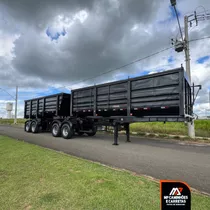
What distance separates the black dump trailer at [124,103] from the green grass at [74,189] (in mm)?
4049

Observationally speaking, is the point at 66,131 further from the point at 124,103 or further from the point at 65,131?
the point at 124,103

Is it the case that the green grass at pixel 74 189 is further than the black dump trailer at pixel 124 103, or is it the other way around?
the black dump trailer at pixel 124 103

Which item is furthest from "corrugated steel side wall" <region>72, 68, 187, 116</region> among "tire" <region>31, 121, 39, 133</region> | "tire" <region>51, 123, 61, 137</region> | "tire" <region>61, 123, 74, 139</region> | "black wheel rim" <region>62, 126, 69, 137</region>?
"tire" <region>31, 121, 39, 133</region>

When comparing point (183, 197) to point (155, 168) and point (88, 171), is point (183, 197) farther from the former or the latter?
point (155, 168)

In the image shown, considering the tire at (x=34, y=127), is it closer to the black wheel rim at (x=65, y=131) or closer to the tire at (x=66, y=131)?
the tire at (x=66, y=131)

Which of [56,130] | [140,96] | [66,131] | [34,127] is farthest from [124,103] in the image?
[34,127]

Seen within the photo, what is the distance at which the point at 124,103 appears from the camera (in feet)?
27.2

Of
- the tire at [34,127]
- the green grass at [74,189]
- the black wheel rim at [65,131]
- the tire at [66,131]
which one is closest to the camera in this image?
the green grass at [74,189]

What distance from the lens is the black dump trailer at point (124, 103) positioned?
6793 millimetres

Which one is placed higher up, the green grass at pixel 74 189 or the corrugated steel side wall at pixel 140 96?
the corrugated steel side wall at pixel 140 96

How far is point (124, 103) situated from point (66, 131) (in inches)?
183

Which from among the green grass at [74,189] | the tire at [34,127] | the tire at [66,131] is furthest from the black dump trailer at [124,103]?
the green grass at [74,189]

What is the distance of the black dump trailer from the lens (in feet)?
22.3

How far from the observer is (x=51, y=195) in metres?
2.84
